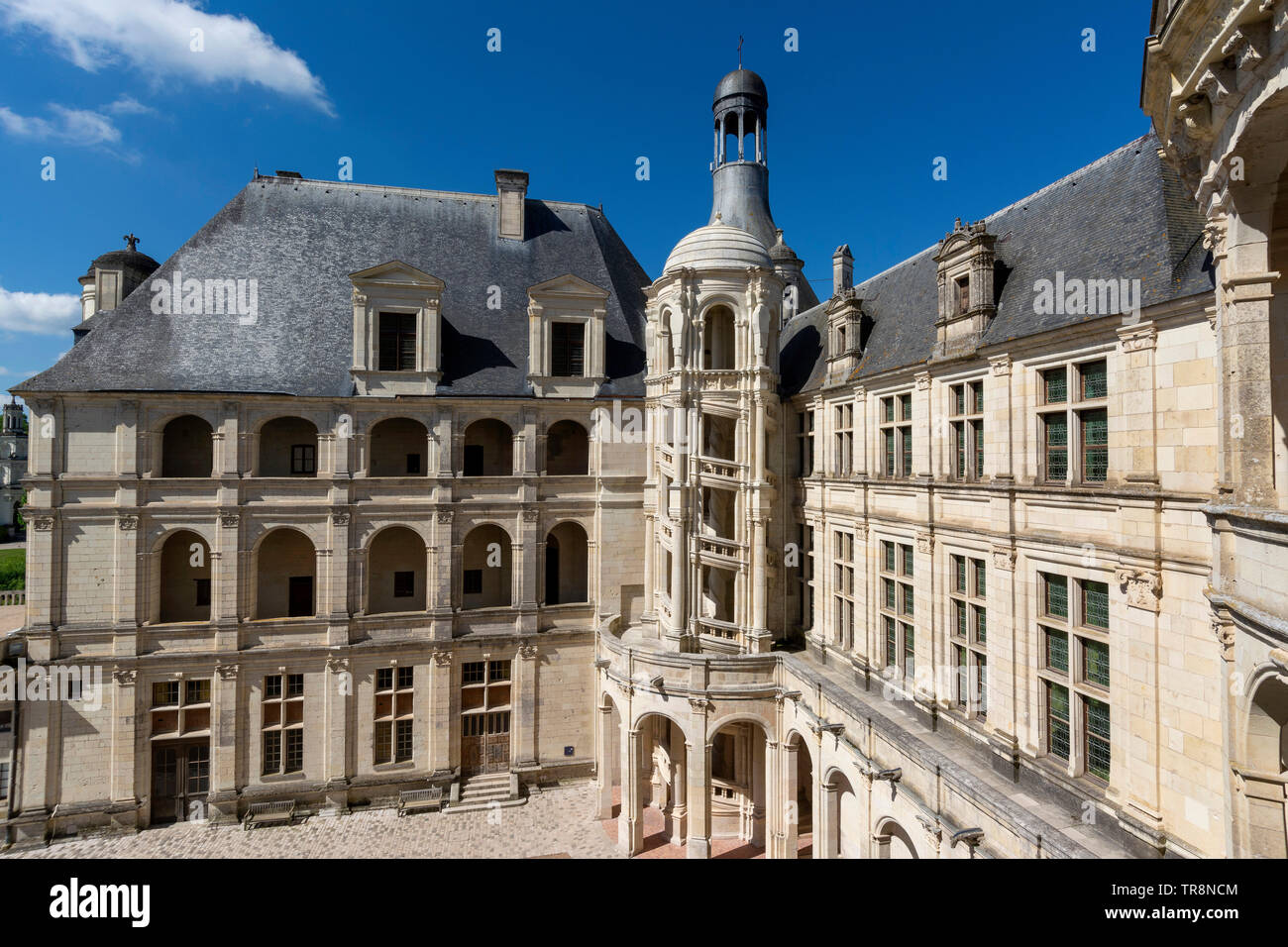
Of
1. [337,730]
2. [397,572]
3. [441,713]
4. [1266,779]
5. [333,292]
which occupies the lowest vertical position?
[337,730]

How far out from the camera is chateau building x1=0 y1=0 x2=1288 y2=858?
11055 millimetres

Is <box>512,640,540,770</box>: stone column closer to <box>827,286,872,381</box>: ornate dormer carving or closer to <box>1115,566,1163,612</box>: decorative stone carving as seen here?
<box>827,286,872,381</box>: ornate dormer carving

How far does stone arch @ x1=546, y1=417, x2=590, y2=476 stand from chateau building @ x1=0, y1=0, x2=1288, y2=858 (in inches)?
7.1

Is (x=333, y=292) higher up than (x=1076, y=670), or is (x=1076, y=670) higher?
(x=333, y=292)

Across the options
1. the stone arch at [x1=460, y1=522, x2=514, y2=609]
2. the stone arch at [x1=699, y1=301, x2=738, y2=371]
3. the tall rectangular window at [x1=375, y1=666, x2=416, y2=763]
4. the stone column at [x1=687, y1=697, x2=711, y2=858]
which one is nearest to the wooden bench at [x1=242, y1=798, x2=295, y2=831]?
the tall rectangular window at [x1=375, y1=666, x2=416, y2=763]

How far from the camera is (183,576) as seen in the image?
2445 centimetres

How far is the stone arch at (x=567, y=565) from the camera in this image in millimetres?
27328

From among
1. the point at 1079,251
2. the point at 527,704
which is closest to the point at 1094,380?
the point at 1079,251

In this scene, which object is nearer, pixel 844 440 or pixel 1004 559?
pixel 1004 559

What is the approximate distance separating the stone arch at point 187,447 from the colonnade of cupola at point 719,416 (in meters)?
18.1

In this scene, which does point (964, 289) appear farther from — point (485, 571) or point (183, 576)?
point (183, 576)

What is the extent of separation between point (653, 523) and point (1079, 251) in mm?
15585

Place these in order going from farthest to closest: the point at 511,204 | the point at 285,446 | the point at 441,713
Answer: the point at 511,204
the point at 285,446
the point at 441,713
